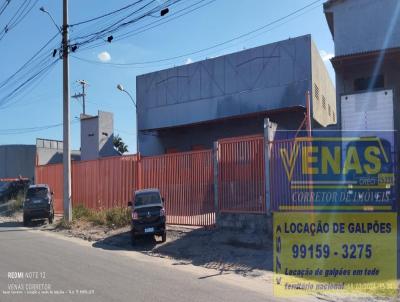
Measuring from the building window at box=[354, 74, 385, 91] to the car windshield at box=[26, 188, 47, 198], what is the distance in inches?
562

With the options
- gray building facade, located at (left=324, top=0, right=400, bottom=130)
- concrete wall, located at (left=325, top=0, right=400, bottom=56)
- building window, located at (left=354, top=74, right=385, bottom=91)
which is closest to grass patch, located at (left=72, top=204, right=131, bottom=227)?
gray building facade, located at (left=324, top=0, right=400, bottom=130)

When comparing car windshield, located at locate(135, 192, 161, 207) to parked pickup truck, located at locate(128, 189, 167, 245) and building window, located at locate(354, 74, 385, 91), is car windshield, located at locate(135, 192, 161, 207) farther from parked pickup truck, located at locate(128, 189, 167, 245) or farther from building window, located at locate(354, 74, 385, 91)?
building window, located at locate(354, 74, 385, 91)

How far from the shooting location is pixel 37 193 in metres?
21.2

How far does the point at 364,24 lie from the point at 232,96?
31.8 feet

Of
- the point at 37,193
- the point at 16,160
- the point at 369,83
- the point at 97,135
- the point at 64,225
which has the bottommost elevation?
the point at 64,225

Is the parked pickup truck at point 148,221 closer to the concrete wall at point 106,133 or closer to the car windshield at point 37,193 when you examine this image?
the car windshield at point 37,193

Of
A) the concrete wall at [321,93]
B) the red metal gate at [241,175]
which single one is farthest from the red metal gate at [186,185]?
the concrete wall at [321,93]

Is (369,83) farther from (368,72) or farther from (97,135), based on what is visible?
(97,135)

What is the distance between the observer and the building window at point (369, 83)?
59.2 feet

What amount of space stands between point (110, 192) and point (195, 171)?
5.96m

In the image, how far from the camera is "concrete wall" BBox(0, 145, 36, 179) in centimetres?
5012

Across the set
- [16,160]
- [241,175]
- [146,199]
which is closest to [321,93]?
[241,175]

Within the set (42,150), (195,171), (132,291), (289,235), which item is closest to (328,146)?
(289,235)

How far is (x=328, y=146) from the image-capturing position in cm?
1359
